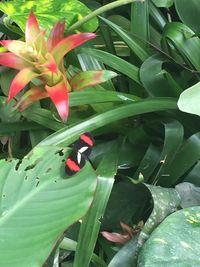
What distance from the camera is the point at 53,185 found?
75cm

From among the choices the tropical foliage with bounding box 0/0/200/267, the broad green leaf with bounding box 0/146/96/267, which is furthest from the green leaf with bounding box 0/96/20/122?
the broad green leaf with bounding box 0/146/96/267

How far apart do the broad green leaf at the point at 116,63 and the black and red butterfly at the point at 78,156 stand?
0.25 meters

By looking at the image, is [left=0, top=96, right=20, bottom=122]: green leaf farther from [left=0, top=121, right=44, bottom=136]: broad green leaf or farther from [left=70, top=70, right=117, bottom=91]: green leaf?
[left=70, top=70, right=117, bottom=91]: green leaf

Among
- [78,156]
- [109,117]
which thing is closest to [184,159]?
[109,117]

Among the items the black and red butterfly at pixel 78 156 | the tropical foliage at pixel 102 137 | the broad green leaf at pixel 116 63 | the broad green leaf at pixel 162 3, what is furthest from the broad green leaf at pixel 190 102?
the broad green leaf at pixel 162 3

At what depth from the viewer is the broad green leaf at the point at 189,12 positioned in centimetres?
102

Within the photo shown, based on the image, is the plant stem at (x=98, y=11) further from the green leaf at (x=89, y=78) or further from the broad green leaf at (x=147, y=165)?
the broad green leaf at (x=147, y=165)

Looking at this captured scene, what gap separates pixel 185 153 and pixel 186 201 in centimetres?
9

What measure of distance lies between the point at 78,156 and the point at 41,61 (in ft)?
0.65

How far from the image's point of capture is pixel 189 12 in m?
1.03

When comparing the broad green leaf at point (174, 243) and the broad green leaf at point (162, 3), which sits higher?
the broad green leaf at point (162, 3)

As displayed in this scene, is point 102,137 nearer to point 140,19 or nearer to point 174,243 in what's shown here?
point 140,19

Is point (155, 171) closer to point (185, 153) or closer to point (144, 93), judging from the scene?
point (185, 153)

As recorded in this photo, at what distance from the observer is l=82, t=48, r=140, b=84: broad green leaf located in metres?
0.96
